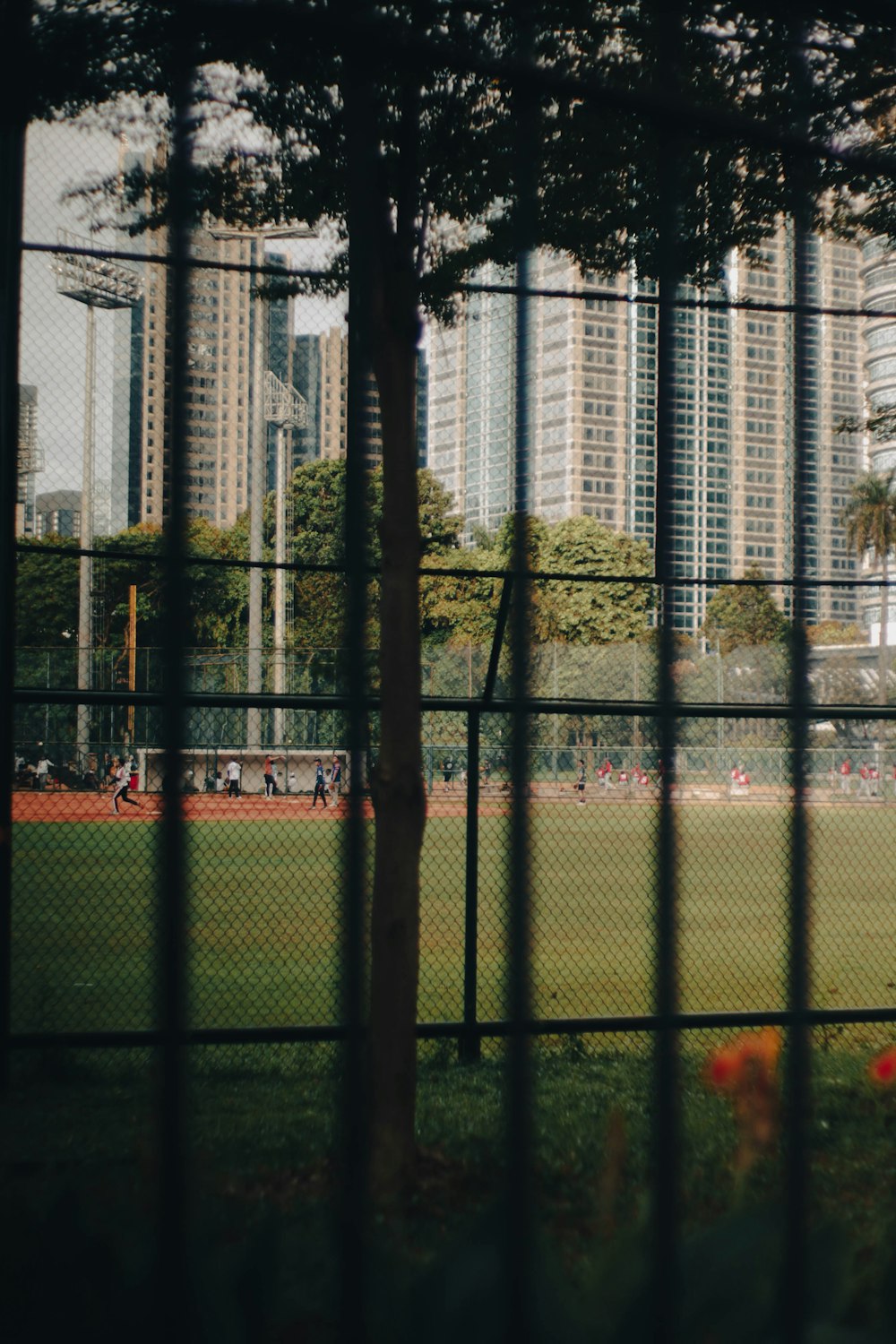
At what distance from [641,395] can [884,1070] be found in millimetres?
3042

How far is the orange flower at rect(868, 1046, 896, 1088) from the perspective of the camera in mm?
4758

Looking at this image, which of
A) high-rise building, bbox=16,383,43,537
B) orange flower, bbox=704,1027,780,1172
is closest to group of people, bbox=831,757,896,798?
orange flower, bbox=704,1027,780,1172

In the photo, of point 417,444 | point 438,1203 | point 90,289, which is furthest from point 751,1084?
point 90,289

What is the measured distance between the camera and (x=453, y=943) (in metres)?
8.37

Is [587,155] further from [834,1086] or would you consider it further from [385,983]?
[834,1086]

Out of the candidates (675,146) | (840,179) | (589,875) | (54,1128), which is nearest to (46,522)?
(54,1128)

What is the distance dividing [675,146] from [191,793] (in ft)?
27.1

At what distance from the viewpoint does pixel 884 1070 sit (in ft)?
15.9

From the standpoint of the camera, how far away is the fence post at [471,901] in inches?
187

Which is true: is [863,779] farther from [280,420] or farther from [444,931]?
[280,420]

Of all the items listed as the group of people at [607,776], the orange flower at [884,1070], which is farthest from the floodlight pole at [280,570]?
the group of people at [607,776]

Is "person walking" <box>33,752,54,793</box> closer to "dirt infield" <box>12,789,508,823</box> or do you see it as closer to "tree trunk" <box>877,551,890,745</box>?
"dirt infield" <box>12,789,508,823</box>

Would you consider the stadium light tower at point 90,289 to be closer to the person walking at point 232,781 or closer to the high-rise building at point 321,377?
the high-rise building at point 321,377

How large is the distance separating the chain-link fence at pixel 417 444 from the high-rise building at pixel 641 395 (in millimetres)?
32
